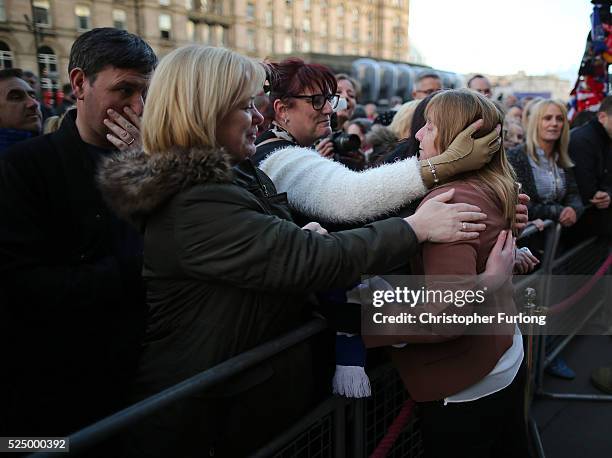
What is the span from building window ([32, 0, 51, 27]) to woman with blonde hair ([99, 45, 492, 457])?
4211cm

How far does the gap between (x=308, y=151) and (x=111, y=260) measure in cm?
86

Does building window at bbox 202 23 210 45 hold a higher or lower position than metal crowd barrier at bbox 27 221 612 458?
higher

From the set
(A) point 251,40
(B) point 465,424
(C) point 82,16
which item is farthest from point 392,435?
(A) point 251,40

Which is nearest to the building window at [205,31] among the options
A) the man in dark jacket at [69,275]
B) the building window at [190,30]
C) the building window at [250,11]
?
the building window at [190,30]

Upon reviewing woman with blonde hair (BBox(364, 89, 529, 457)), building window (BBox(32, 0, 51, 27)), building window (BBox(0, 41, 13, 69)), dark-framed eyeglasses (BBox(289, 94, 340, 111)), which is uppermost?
building window (BBox(32, 0, 51, 27))

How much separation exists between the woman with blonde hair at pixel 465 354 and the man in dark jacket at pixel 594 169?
3.14 m

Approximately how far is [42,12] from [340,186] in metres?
43.0

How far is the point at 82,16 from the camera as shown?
123 ft

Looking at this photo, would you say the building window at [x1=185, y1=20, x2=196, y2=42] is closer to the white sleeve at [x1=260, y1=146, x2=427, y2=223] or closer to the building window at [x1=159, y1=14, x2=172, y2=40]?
the building window at [x1=159, y1=14, x2=172, y2=40]

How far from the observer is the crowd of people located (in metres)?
1.21

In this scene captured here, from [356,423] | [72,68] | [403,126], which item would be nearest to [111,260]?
[72,68]

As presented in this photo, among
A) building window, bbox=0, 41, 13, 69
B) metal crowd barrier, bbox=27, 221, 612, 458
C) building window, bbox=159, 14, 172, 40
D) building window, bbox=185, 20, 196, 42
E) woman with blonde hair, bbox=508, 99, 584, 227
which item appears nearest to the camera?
metal crowd barrier, bbox=27, 221, 612, 458

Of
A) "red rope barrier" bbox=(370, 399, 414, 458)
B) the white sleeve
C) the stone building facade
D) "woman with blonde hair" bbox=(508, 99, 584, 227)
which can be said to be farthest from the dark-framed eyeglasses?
the stone building facade

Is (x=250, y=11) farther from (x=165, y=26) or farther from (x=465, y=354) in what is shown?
(x=465, y=354)
